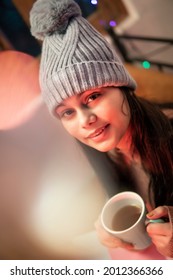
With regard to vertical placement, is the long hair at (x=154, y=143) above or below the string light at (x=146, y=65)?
below

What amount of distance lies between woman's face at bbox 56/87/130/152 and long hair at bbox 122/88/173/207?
0.03 metres

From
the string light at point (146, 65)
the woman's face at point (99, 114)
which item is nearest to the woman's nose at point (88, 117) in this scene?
the woman's face at point (99, 114)

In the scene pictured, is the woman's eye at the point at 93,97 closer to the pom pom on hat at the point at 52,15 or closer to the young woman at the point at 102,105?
the young woman at the point at 102,105

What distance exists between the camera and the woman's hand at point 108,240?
0.76 metres

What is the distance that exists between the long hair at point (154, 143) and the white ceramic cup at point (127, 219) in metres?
0.08

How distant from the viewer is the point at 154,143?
0.77m

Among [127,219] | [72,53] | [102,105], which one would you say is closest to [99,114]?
[102,105]

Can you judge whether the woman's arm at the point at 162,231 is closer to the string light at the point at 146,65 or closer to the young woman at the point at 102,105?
the young woman at the point at 102,105

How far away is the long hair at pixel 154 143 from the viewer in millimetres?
755

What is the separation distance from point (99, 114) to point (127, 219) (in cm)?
24

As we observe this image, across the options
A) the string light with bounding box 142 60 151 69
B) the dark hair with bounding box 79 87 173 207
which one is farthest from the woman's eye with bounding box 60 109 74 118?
the string light with bounding box 142 60 151 69

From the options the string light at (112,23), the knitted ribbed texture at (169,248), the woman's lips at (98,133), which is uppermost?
the string light at (112,23)

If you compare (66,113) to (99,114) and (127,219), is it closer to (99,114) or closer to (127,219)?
(99,114)
